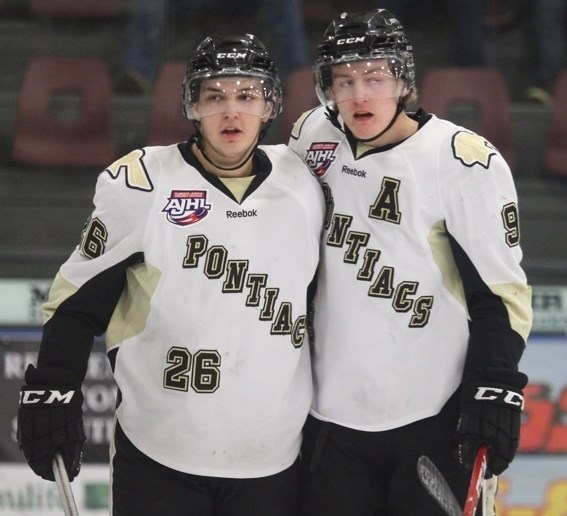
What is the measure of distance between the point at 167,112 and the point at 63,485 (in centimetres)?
216

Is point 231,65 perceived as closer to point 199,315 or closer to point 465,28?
point 199,315

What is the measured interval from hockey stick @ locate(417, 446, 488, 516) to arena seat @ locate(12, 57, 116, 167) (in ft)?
7.42

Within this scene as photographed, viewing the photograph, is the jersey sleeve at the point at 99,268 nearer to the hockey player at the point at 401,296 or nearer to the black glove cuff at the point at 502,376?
the hockey player at the point at 401,296

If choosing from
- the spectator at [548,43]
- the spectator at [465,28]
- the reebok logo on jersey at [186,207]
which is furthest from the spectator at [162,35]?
the reebok logo on jersey at [186,207]

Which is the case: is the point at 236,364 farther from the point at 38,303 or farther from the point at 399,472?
the point at 38,303

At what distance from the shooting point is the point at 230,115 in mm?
2191

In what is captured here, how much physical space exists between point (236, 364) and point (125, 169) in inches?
15.9

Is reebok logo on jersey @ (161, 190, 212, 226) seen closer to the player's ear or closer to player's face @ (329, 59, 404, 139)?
the player's ear

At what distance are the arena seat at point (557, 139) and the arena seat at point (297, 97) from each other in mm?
824

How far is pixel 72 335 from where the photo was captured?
7.28ft

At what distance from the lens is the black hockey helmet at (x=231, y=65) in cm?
221

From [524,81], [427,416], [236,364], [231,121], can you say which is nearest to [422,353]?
[427,416]

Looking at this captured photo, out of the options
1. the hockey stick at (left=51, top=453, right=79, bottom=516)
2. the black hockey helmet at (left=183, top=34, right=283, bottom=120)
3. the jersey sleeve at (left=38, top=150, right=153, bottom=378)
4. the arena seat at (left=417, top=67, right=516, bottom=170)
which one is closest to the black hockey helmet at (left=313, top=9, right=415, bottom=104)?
the black hockey helmet at (left=183, top=34, right=283, bottom=120)

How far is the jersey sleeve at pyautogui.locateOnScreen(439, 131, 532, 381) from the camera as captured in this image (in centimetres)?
221
